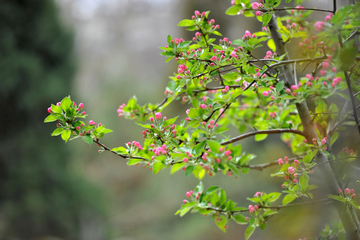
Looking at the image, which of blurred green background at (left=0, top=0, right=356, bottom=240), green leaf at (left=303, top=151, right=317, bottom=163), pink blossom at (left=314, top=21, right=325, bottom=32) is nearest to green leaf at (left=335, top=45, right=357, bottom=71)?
pink blossom at (left=314, top=21, right=325, bottom=32)

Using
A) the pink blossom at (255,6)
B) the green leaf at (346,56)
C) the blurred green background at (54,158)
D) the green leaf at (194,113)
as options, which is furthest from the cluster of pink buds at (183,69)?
the blurred green background at (54,158)

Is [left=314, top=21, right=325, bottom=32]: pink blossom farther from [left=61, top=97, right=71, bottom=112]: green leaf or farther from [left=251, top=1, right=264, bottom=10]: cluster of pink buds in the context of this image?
[left=61, top=97, right=71, bottom=112]: green leaf

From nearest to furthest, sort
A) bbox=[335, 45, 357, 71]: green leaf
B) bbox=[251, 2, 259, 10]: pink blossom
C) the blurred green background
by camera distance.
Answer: bbox=[335, 45, 357, 71]: green leaf < bbox=[251, 2, 259, 10]: pink blossom < the blurred green background

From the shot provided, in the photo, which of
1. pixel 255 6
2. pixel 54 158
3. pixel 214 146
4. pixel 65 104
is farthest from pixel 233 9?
pixel 54 158

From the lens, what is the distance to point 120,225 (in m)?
4.48

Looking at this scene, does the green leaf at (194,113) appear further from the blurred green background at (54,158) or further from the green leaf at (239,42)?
the blurred green background at (54,158)

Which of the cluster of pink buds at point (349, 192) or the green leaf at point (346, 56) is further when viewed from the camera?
Answer: the cluster of pink buds at point (349, 192)

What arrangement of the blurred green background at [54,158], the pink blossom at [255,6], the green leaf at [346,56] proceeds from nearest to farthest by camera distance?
the green leaf at [346,56] → the pink blossom at [255,6] → the blurred green background at [54,158]

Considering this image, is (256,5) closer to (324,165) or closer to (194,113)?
(194,113)

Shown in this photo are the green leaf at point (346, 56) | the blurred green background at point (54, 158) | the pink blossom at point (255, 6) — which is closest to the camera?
the green leaf at point (346, 56)

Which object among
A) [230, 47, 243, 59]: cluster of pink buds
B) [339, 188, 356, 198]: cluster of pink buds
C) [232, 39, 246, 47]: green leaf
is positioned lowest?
[339, 188, 356, 198]: cluster of pink buds

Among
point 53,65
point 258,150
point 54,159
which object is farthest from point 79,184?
point 258,150

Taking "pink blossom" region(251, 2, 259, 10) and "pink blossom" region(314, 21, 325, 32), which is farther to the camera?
"pink blossom" region(251, 2, 259, 10)

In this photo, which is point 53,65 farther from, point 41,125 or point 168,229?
point 168,229
